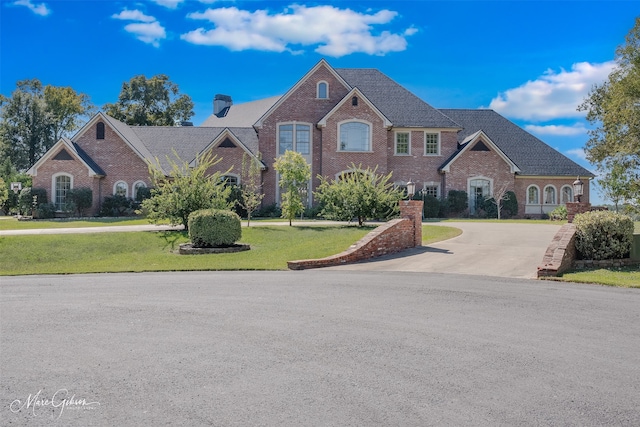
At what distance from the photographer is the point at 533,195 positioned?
124 feet

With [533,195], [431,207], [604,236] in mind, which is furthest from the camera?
[533,195]

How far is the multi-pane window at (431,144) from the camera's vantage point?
37.2 metres

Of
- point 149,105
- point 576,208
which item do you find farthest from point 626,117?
point 149,105

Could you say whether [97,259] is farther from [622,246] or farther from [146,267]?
[622,246]

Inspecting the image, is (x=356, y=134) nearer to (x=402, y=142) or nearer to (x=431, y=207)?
(x=402, y=142)

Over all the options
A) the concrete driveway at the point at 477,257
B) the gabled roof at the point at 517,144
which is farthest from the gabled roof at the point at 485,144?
the concrete driveway at the point at 477,257

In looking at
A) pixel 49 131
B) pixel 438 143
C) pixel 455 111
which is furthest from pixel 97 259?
pixel 49 131

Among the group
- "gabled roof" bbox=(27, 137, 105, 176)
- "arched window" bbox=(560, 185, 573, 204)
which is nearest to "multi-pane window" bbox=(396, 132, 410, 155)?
"arched window" bbox=(560, 185, 573, 204)

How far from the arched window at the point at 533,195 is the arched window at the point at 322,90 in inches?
639

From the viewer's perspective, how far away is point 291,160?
87.1 feet

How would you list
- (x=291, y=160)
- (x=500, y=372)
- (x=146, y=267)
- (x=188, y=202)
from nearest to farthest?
(x=500, y=372), (x=146, y=267), (x=188, y=202), (x=291, y=160)

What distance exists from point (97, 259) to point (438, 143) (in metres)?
25.6

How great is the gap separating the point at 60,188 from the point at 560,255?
33.5 meters

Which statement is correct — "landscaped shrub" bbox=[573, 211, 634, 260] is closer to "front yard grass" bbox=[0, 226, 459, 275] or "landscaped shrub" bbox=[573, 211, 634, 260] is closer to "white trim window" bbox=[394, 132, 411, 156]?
"front yard grass" bbox=[0, 226, 459, 275]
